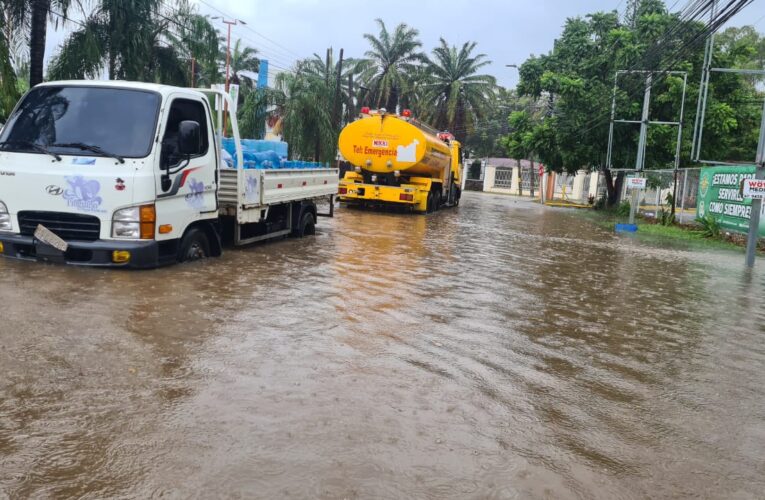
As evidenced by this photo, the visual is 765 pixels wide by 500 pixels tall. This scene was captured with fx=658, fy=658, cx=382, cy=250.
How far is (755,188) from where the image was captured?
42.7 feet

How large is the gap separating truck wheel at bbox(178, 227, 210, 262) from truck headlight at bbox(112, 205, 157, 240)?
0.89m

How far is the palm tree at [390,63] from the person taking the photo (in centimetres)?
4491

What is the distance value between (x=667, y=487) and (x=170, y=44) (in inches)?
780

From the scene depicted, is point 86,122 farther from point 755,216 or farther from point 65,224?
point 755,216

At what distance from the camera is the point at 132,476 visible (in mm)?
3127

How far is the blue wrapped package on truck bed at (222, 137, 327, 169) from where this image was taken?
984 centimetres

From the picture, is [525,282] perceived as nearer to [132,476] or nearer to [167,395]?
[167,395]

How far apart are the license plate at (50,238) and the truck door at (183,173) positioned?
992 mm

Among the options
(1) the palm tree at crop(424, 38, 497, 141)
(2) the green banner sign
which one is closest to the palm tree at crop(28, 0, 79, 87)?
(2) the green banner sign

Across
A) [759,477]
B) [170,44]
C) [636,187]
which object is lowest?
[759,477]

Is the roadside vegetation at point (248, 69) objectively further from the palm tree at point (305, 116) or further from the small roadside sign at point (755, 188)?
the small roadside sign at point (755, 188)

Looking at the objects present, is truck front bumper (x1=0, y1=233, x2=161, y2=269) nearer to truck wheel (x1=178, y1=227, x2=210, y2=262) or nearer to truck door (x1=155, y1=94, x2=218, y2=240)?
truck door (x1=155, y1=94, x2=218, y2=240)

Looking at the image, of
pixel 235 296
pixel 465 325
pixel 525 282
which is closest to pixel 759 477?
pixel 465 325

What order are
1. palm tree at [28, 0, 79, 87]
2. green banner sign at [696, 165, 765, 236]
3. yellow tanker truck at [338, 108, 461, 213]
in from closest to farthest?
palm tree at [28, 0, 79, 87] → green banner sign at [696, 165, 765, 236] → yellow tanker truck at [338, 108, 461, 213]
